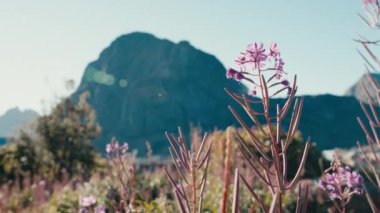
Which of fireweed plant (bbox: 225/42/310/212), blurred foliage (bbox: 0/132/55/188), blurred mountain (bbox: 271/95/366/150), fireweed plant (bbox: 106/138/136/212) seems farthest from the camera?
blurred mountain (bbox: 271/95/366/150)

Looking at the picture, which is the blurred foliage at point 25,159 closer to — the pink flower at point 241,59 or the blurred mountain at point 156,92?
the pink flower at point 241,59

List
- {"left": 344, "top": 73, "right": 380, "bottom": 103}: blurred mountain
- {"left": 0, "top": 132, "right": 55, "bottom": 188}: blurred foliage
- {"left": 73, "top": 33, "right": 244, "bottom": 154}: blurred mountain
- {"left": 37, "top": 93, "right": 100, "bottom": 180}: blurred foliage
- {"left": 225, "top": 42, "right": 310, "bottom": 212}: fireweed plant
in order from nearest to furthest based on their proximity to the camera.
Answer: {"left": 225, "top": 42, "right": 310, "bottom": 212}: fireweed plant, {"left": 344, "top": 73, "right": 380, "bottom": 103}: blurred mountain, {"left": 0, "top": 132, "right": 55, "bottom": 188}: blurred foliage, {"left": 37, "top": 93, "right": 100, "bottom": 180}: blurred foliage, {"left": 73, "top": 33, "right": 244, "bottom": 154}: blurred mountain

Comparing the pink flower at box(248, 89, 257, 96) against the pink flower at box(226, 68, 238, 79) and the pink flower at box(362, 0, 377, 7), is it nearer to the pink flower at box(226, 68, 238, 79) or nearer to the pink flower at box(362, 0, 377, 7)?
the pink flower at box(226, 68, 238, 79)

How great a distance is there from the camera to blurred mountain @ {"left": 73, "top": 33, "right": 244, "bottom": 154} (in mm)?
136500

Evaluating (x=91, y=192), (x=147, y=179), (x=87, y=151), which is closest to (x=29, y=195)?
(x=147, y=179)

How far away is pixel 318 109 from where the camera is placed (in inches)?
5595

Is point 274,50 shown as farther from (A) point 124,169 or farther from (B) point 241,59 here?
(A) point 124,169

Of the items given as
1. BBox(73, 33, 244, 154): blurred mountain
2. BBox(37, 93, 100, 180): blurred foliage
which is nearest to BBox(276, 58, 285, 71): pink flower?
BBox(37, 93, 100, 180): blurred foliage

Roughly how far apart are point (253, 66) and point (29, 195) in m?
10.9

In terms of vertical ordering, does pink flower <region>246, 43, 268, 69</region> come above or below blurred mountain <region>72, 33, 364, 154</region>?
below

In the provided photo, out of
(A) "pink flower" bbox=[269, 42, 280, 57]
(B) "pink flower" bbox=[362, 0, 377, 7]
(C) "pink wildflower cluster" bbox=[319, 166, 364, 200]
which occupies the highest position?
(B) "pink flower" bbox=[362, 0, 377, 7]

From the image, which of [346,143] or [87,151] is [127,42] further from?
[87,151]

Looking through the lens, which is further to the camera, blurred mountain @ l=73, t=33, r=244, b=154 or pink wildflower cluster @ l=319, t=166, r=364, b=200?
blurred mountain @ l=73, t=33, r=244, b=154

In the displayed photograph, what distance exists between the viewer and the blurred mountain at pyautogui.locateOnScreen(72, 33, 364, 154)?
5315 inches
